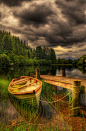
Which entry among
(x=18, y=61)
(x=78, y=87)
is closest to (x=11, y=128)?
(x=78, y=87)

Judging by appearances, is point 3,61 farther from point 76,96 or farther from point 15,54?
point 76,96

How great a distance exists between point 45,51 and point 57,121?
130 m

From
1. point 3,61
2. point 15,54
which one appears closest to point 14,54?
point 15,54

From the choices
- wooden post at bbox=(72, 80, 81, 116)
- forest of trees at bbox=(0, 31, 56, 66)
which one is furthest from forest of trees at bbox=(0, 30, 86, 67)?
wooden post at bbox=(72, 80, 81, 116)

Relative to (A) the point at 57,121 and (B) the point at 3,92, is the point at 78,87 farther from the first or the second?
(B) the point at 3,92

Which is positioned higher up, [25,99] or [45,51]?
[45,51]

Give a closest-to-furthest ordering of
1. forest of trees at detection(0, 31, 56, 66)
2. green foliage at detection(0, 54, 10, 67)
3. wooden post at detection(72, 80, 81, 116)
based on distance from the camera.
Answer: wooden post at detection(72, 80, 81, 116) → green foliage at detection(0, 54, 10, 67) → forest of trees at detection(0, 31, 56, 66)

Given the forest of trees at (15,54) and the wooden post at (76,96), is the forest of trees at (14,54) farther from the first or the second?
the wooden post at (76,96)

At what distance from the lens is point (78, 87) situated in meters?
5.16

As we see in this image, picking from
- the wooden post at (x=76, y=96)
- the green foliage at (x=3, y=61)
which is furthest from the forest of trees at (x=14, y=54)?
the wooden post at (x=76, y=96)

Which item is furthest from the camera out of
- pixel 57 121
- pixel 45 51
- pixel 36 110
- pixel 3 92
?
pixel 45 51

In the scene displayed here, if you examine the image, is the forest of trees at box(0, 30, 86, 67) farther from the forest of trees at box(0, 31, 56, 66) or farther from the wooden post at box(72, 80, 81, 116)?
the wooden post at box(72, 80, 81, 116)

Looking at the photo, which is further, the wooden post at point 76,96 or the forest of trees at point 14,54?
the forest of trees at point 14,54

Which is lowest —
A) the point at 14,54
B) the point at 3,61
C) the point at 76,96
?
the point at 76,96
